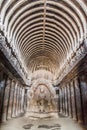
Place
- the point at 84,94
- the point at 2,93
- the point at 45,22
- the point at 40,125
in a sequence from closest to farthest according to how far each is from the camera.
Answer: the point at 40,125, the point at 84,94, the point at 2,93, the point at 45,22

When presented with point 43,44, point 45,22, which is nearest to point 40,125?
point 45,22

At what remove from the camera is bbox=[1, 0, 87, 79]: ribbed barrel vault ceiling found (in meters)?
12.0

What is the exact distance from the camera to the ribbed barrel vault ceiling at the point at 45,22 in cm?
1200

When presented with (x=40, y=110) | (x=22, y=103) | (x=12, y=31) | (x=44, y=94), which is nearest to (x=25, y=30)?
(x=12, y=31)

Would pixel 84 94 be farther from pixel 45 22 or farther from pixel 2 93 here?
pixel 45 22

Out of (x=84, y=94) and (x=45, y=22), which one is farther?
(x=45, y=22)

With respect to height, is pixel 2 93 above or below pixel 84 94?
above

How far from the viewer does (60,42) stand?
18.8 metres

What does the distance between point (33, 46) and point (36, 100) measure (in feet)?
25.3

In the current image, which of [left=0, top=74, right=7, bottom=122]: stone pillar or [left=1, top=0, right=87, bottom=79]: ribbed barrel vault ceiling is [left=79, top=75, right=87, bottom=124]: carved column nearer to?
[left=1, top=0, right=87, bottom=79]: ribbed barrel vault ceiling

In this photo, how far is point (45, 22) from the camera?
52.1 feet

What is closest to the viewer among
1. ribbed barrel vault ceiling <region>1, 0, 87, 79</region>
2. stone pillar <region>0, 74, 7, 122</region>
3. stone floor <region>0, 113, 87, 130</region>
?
stone floor <region>0, 113, 87, 130</region>

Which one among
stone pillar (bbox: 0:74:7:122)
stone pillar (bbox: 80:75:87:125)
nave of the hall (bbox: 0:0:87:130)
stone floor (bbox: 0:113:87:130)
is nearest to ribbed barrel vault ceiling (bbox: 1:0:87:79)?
nave of the hall (bbox: 0:0:87:130)

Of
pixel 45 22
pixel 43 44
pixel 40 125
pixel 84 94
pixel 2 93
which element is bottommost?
pixel 40 125
